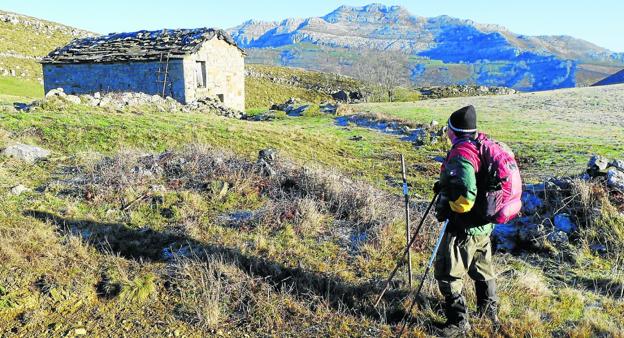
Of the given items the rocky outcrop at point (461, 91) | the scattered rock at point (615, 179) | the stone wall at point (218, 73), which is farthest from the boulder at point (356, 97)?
the scattered rock at point (615, 179)

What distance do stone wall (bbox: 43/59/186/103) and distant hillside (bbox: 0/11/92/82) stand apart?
17.5 metres

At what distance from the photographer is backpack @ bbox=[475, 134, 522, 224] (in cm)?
371

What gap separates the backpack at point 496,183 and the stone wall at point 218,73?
22.5 meters

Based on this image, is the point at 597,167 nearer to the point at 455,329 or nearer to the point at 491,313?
the point at 491,313

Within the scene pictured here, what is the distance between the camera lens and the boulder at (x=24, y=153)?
918cm

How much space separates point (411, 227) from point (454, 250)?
7.52ft

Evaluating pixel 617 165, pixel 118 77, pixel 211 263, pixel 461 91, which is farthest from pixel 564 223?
pixel 461 91

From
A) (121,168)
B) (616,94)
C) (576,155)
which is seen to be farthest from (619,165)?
(616,94)

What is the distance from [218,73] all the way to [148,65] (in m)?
4.52

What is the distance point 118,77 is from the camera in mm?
24672

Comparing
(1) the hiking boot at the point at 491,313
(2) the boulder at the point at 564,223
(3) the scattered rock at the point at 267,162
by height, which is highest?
(3) the scattered rock at the point at 267,162

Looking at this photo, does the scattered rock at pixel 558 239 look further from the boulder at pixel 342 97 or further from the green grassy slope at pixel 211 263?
the boulder at pixel 342 97

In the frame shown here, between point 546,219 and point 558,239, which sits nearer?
point 558,239

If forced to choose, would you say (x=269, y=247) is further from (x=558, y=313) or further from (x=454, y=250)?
(x=558, y=313)
